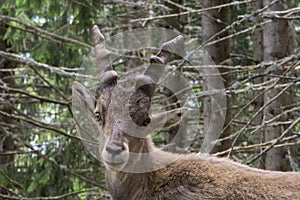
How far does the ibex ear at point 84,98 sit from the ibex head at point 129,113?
0.53 feet

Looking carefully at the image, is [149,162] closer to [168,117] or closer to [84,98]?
[168,117]

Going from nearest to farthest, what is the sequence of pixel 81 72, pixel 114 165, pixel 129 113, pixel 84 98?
pixel 114 165
pixel 129 113
pixel 84 98
pixel 81 72

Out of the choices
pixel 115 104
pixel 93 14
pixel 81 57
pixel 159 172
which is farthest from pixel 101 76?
pixel 81 57

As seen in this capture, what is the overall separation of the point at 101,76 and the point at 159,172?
1160 mm

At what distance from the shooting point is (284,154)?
29.4 ft

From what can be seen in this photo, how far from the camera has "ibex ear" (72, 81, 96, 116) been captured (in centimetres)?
612

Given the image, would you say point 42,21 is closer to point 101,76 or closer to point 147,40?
point 147,40

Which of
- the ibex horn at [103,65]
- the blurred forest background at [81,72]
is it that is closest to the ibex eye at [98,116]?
the ibex horn at [103,65]

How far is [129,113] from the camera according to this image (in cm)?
559

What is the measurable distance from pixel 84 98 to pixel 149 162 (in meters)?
1.07

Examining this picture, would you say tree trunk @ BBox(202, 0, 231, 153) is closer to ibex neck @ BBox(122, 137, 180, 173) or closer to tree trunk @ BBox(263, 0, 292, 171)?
tree trunk @ BBox(263, 0, 292, 171)

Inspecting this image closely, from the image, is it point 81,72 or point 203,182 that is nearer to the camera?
point 203,182

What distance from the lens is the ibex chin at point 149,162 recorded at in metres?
5.05

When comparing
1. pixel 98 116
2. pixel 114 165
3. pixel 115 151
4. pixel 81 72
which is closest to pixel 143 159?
pixel 114 165
